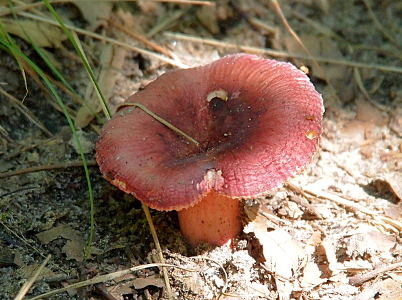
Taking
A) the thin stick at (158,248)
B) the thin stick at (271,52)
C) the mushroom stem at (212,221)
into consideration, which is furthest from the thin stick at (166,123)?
the thin stick at (271,52)

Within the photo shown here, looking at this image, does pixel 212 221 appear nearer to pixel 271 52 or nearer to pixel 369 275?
pixel 369 275

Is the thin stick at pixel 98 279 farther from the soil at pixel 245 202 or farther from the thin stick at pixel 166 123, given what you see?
A: the thin stick at pixel 166 123

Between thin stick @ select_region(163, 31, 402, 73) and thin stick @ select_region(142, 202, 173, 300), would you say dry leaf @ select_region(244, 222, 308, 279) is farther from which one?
thin stick @ select_region(163, 31, 402, 73)

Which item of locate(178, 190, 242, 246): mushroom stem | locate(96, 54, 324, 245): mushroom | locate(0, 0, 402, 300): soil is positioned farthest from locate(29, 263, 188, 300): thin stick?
locate(96, 54, 324, 245): mushroom

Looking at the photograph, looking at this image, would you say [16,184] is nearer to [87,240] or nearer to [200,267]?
[87,240]

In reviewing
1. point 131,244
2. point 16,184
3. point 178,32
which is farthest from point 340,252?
point 178,32

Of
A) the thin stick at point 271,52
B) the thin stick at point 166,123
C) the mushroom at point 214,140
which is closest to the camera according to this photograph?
the mushroom at point 214,140

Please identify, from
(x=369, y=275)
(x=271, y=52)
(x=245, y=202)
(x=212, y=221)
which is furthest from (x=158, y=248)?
(x=271, y=52)
